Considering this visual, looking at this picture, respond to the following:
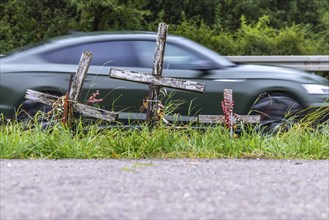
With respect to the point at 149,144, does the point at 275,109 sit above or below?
above

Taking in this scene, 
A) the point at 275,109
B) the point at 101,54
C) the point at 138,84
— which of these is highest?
the point at 101,54

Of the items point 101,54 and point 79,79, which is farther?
point 101,54

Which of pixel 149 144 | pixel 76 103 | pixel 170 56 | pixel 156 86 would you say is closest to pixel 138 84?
pixel 170 56

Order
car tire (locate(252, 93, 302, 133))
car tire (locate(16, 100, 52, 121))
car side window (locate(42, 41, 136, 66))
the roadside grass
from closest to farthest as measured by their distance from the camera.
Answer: the roadside grass → car tire (locate(16, 100, 52, 121)) → car tire (locate(252, 93, 302, 133)) → car side window (locate(42, 41, 136, 66))

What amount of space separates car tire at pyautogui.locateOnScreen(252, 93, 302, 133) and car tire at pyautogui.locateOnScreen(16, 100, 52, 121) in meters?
2.72

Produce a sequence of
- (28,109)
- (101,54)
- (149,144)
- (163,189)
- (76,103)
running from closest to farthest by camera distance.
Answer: (163,189), (149,144), (76,103), (28,109), (101,54)

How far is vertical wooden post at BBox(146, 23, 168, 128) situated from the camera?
6492 millimetres

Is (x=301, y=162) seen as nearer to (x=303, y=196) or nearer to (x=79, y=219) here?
(x=303, y=196)

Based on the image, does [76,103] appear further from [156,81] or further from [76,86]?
[156,81]

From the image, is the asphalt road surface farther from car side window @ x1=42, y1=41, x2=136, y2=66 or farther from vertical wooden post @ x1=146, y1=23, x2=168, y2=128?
car side window @ x1=42, y1=41, x2=136, y2=66

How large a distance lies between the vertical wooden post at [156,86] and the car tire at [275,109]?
5.33 ft

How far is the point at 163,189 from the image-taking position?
4.35 metres

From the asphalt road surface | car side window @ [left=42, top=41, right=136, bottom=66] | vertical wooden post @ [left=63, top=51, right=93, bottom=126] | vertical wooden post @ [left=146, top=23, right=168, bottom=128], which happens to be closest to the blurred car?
car side window @ [left=42, top=41, right=136, bottom=66]

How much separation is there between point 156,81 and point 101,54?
5.54ft
